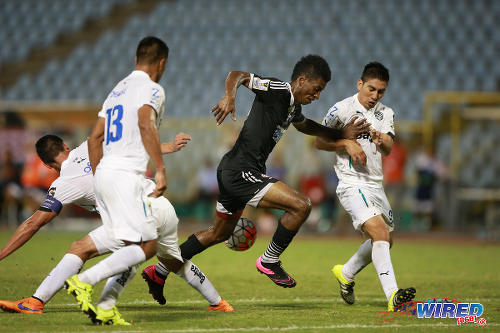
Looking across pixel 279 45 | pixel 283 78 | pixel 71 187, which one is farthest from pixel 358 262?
pixel 279 45

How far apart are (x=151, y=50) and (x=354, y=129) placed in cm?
253

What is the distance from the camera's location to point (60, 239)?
49.5 feet

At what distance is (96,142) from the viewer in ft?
19.2

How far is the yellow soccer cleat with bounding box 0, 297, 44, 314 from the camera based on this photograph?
6.06m

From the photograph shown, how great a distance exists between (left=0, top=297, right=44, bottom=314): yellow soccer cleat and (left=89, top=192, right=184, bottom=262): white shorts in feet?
2.47

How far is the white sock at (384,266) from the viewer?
6602 mm

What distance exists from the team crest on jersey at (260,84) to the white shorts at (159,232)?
1571mm

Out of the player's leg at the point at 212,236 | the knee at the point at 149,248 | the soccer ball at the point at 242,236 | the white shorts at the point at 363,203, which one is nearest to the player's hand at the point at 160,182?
the knee at the point at 149,248

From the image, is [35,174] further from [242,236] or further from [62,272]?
A: [62,272]

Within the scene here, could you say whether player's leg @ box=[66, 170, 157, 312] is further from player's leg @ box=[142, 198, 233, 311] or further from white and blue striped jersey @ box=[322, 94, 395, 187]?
white and blue striped jersey @ box=[322, 94, 395, 187]

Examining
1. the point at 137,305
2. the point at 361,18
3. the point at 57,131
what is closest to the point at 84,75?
the point at 57,131

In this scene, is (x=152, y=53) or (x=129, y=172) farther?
(x=152, y=53)

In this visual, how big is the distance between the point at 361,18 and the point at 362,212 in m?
17.1

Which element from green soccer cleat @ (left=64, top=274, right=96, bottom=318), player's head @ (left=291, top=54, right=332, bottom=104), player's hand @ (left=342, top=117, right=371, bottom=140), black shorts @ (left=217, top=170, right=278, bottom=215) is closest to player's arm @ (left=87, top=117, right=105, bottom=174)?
green soccer cleat @ (left=64, top=274, right=96, bottom=318)
